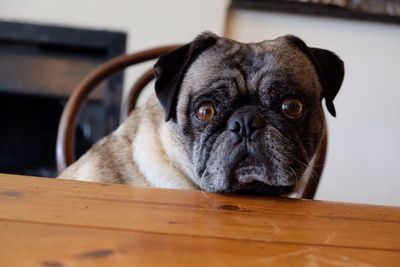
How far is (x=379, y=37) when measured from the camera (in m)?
2.14

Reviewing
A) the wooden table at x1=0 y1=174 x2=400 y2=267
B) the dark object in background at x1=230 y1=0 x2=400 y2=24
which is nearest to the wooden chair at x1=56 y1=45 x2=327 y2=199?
the wooden table at x1=0 y1=174 x2=400 y2=267

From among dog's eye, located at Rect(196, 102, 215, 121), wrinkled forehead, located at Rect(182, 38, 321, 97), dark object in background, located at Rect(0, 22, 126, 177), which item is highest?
wrinkled forehead, located at Rect(182, 38, 321, 97)

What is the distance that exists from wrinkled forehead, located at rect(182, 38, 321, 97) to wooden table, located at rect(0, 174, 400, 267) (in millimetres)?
320

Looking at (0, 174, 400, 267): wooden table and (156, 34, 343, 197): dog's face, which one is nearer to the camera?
(0, 174, 400, 267): wooden table

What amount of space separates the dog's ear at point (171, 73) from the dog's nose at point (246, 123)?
15 centimetres

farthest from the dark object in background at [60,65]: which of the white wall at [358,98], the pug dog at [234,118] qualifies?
the pug dog at [234,118]

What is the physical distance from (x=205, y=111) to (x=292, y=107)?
177mm

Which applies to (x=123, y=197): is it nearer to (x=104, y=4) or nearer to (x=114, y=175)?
(x=114, y=175)

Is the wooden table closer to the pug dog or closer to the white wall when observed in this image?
the pug dog

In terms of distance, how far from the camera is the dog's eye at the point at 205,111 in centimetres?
101

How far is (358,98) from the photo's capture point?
2.17m

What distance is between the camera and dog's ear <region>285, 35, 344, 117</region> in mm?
1057

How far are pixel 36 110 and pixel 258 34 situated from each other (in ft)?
3.71

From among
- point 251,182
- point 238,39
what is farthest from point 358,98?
point 251,182
